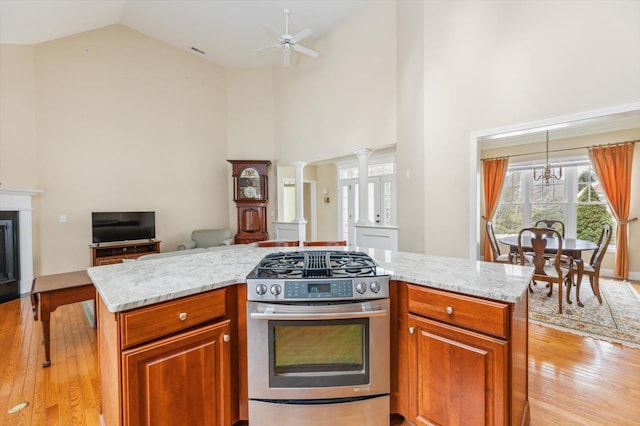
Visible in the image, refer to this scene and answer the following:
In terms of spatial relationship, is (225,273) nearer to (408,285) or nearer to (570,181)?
(408,285)

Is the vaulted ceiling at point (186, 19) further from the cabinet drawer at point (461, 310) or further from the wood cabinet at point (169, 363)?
the cabinet drawer at point (461, 310)

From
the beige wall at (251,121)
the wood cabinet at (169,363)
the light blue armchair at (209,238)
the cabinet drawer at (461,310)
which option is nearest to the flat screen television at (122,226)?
the light blue armchair at (209,238)

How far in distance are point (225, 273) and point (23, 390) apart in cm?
190

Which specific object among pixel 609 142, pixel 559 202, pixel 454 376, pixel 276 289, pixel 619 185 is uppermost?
pixel 609 142

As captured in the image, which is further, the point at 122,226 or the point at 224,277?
the point at 122,226

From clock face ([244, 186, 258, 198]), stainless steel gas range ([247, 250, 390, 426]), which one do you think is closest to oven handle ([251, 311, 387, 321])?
stainless steel gas range ([247, 250, 390, 426])

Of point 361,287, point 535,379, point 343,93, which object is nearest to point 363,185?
point 343,93

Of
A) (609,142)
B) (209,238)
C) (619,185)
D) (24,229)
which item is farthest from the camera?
(209,238)

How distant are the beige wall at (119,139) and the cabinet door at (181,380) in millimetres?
5015

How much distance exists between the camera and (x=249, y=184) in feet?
21.6

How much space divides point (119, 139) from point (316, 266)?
18.4 feet

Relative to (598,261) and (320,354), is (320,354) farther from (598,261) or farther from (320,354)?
(598,261)

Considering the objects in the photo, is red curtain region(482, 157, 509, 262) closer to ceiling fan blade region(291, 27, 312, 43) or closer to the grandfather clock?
ceiling fan blade region(291, 27, 312, 43)

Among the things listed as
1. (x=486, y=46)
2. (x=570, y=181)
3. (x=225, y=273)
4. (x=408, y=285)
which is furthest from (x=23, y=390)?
(x=570, y=181)
